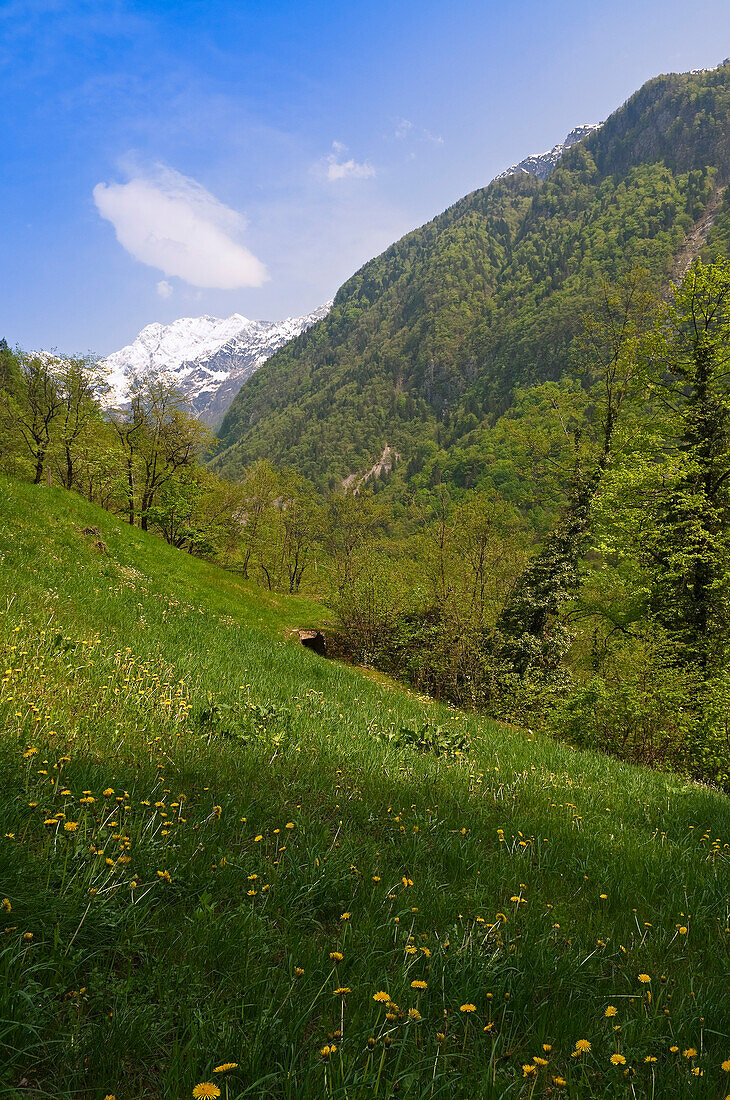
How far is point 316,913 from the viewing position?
2.94m

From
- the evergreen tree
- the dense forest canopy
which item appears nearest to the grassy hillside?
the dense forest canopy

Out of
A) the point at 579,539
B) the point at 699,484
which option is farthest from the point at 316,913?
the point at 579,539

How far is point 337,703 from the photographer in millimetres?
9680

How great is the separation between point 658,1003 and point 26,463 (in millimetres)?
36294

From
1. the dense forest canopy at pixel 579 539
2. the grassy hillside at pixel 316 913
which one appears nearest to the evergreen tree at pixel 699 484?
the dense forest canopy at pixel 579 539

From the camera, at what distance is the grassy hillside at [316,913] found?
6.12 feet

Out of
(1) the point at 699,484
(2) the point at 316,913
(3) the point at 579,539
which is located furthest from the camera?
(3) the point at 579,539

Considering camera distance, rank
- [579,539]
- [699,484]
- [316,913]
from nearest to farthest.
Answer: [316,913], [699,484], [579,539]

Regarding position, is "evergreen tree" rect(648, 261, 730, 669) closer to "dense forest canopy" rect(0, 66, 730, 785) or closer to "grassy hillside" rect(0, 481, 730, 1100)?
"dense forest canopy" rect(0, 66, 730, 785)

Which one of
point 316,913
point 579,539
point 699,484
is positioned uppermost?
point 699,484

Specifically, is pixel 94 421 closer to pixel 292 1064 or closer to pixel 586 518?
pixel 586 518

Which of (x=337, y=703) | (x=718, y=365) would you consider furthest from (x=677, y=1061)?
(x=718, y=365)

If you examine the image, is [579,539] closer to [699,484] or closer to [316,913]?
[699,484]

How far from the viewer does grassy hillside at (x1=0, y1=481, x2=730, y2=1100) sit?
187cm
